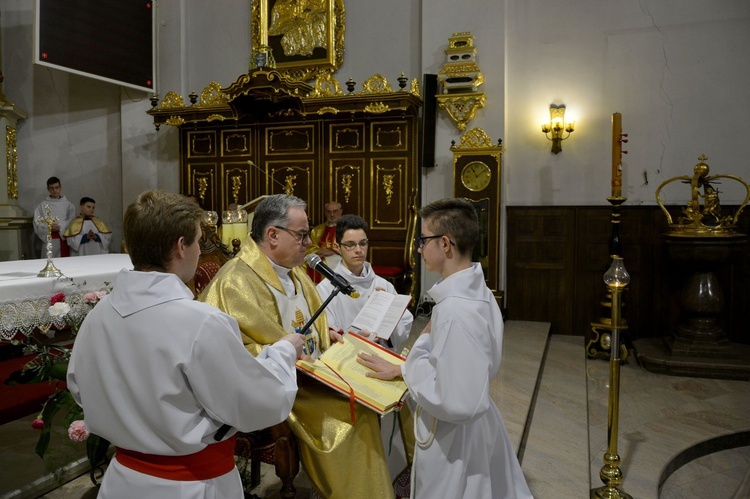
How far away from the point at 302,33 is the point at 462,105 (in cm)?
296

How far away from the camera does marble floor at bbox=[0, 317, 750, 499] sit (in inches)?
131

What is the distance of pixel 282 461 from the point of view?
2.46 m

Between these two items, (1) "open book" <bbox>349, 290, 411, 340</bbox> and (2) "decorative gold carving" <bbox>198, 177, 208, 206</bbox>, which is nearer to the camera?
(1) "open book" <bbox>349, 290, 411, 340</bbox>

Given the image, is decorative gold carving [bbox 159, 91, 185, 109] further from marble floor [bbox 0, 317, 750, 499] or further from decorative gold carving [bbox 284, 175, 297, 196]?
marble floor [bbox 0, 317, 750, 499]

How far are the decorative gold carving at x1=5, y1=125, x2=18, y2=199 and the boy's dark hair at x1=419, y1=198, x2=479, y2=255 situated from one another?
9.36m

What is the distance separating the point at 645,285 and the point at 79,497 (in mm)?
6314

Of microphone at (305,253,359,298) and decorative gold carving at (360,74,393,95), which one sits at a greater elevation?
decorative gold carving at (360,74,393,95)

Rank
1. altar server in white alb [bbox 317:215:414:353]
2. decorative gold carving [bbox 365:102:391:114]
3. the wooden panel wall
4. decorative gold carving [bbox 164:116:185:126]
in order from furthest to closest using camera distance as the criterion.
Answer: decorative gold carving [bbox 164:116:185:126]
decorative gold carving [bbox 365:102:391:114]
the wooden panel wall
altar server in white alb [bbox 317:215:414:353]

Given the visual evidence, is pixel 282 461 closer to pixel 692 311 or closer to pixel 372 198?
pixel 692 311

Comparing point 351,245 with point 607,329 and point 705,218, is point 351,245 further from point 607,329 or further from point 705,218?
point 705,218

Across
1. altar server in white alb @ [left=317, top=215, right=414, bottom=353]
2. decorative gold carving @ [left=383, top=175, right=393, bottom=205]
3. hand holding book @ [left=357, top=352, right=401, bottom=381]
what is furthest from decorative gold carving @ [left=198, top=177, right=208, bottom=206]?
hand holding book @ [left=357, top=352, right=401, bottom=381]

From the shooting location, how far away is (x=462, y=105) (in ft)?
24.5

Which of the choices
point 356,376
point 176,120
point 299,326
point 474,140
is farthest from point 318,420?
point 176,120

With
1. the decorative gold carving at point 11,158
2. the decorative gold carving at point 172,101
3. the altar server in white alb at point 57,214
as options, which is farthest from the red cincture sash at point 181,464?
the decorative gold carving at point 11,158
